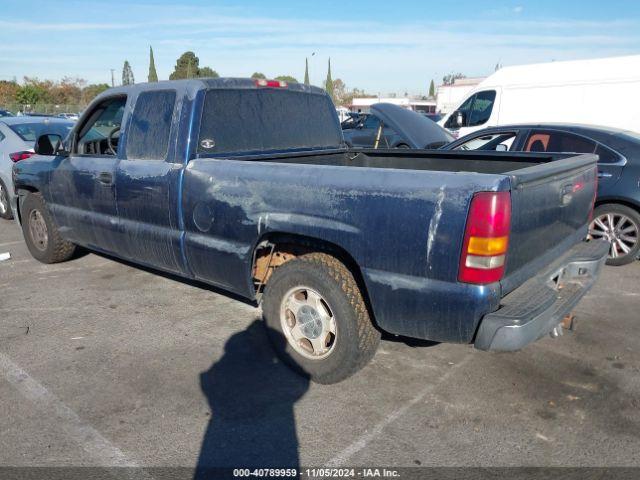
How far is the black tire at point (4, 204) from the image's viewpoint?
831 cm

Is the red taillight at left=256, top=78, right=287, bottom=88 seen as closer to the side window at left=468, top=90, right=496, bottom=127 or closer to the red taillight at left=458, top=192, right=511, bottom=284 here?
the red taillight at left=458, top=192, right=511, bottom=284

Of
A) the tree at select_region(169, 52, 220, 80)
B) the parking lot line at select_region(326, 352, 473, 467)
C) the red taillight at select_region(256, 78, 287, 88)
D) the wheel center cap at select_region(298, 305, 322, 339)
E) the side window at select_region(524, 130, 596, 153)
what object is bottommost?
the parking lot line at select_region(326, 352, 473, 467)

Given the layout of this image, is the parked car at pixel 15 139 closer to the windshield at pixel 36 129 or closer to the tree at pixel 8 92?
the windshield at pixel 36 129

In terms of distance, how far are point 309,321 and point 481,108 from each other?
28.4ft

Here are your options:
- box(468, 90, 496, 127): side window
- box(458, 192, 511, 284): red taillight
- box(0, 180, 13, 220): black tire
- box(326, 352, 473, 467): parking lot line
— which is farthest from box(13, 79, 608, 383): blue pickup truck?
box(468, 90, 496, 127): side window

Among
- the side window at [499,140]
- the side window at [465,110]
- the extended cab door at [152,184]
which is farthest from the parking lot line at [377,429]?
the side window at [465,110]

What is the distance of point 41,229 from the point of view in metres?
5.89

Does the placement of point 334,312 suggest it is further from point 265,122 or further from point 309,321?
point 265,122

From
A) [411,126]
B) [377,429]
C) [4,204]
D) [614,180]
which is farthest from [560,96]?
[4,204]

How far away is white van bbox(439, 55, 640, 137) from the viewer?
8.91m

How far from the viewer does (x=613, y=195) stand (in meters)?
5.70

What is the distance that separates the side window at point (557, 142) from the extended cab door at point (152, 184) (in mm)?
4420

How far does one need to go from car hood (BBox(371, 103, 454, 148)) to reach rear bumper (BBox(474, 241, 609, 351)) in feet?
16.6

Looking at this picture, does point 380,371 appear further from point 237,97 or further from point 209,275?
point 237,97
